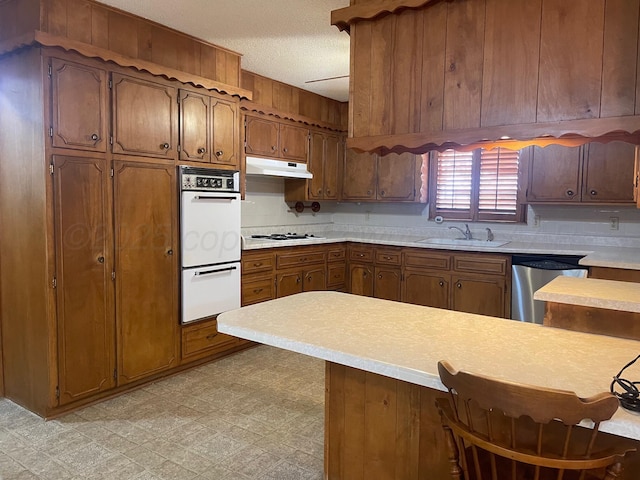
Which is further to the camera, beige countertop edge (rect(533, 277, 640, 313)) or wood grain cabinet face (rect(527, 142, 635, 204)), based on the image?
wood grain cabinet face (rect(527, 142, 635, 204))

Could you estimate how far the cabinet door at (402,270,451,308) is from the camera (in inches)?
174

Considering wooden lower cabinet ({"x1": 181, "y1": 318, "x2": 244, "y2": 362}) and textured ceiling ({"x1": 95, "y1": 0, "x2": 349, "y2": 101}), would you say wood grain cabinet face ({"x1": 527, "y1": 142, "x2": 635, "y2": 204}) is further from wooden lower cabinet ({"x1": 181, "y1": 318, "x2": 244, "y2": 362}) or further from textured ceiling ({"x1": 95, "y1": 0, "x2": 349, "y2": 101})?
wooden lower cabinet ({"x1": 181, "y1": 318, "x2": 244, "y2": 362})

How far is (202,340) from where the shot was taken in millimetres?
3752

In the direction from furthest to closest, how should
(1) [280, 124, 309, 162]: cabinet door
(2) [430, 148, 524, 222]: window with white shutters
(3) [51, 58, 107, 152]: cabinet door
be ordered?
1. (1) [280, 124, 309, 162]: cabinet door
2. (2) [430, 148, 524, 222]: window with white shutters
3. (3) [51, 58, 107, 152]: cabinet door

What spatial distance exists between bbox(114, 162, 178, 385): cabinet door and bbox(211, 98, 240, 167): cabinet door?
50cm

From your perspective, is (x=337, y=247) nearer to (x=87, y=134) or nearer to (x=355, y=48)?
(x=87, y=134)

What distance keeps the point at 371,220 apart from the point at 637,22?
4297 millimetres

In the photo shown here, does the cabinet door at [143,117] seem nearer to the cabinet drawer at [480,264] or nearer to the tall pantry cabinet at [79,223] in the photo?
the tall pantry cabinet at [79,223]

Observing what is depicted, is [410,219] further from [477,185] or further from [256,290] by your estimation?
[256,290]

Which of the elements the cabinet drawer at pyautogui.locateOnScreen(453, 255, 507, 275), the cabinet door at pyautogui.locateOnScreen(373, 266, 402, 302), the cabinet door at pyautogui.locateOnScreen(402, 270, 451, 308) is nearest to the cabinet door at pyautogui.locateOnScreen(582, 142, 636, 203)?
the cabinet drawer at pyautogui.locateOnScreen(453, 255, 507, 275)

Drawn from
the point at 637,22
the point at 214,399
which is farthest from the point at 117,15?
the point at 637,22

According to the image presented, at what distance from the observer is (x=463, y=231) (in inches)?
193

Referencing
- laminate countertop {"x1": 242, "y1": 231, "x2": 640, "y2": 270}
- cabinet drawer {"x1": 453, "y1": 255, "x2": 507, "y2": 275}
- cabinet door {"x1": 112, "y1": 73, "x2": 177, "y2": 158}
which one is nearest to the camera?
cabinet door {"x1": 112, "y1": 73, "x2": 177, "y2": 158}

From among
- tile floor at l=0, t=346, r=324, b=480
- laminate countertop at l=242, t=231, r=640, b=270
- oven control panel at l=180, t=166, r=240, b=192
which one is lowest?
tile floor at l=0, t=346, r=324, b=480
